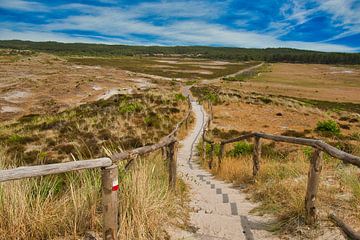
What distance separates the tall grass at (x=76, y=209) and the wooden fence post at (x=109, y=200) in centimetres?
23

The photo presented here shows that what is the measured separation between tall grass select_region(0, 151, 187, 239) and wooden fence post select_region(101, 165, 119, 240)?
23cm

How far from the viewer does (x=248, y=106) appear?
3656 centimetres

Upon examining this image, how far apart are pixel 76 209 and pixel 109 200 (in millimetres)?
595

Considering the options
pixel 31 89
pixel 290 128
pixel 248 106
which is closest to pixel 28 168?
pixel 290 128

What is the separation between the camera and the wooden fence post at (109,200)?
3.35m

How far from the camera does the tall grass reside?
3.51 meters

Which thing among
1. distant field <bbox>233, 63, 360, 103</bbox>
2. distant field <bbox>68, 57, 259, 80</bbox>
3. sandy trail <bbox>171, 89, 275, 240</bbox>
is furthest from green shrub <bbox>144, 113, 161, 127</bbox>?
distant field <bbox>68, 57, 259, 80</bbox>

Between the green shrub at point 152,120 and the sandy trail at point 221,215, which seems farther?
the green shrub at point 152,120

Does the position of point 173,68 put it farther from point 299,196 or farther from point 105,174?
point 105,174

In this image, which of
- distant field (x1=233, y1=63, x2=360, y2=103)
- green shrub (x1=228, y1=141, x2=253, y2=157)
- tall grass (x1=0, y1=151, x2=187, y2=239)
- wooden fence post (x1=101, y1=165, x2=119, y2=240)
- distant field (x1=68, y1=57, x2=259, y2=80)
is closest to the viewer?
wooden fence post (x1=101, y1=165, x2=119, y2=240)

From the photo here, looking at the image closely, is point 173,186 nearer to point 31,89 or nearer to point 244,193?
point 244,193

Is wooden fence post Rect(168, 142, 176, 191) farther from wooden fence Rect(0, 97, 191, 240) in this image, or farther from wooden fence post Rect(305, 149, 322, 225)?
wooden fence post Rect(305, 149, 322, 225)

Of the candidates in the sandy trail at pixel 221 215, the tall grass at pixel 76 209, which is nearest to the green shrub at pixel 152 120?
the sandy trail at pixel 221 215

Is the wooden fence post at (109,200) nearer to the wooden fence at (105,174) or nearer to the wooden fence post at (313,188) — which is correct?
the wooden fence at (105,174)
